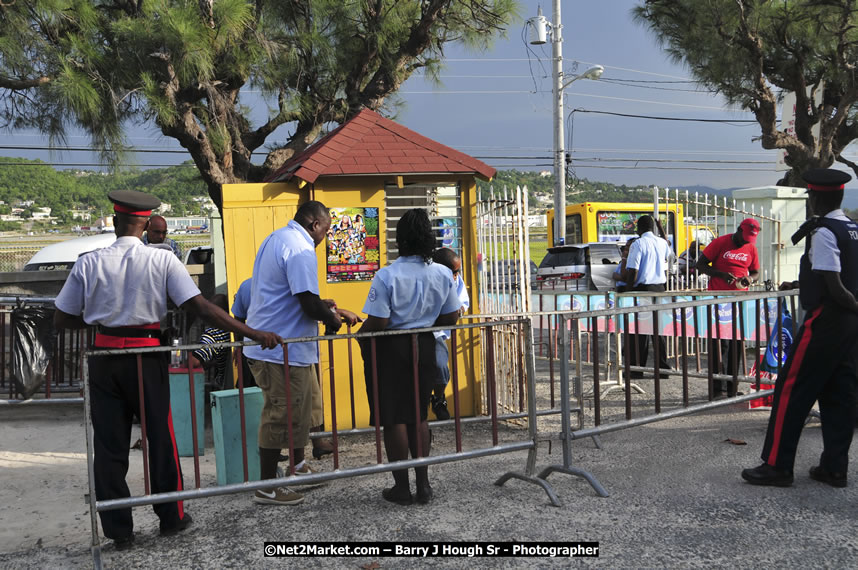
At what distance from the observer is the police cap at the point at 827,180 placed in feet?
15.5

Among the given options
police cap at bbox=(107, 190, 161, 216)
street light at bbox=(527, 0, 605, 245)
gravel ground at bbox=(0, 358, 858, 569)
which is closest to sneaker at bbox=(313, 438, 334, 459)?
gravel ground at bbox=(0, 358, 858, 569)

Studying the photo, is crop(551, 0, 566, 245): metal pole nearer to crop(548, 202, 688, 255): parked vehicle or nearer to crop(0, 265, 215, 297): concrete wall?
crop(548, 202, 688, 255): parked vehicle

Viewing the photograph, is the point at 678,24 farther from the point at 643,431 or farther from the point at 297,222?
the point at 297,222

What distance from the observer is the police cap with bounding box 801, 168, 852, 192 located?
4.72 meters

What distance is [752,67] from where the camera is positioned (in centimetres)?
1666

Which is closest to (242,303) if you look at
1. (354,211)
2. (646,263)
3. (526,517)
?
(354,211)

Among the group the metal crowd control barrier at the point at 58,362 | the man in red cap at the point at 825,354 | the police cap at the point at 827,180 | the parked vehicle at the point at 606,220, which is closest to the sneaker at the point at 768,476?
the man in red cap at the point at 825,354

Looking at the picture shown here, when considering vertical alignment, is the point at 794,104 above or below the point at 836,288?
above

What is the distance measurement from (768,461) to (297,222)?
329 cm

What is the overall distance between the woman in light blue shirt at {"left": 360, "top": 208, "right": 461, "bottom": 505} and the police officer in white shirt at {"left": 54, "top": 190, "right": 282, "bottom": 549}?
2.88 ft

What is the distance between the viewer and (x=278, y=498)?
466 centimetres

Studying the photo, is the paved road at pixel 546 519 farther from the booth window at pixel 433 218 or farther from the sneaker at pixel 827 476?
the booth window at pixel 433 218

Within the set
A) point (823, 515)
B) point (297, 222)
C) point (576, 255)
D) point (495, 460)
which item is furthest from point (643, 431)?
point (576, 255)

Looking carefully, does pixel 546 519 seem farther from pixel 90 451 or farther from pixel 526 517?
pixel 90 451
